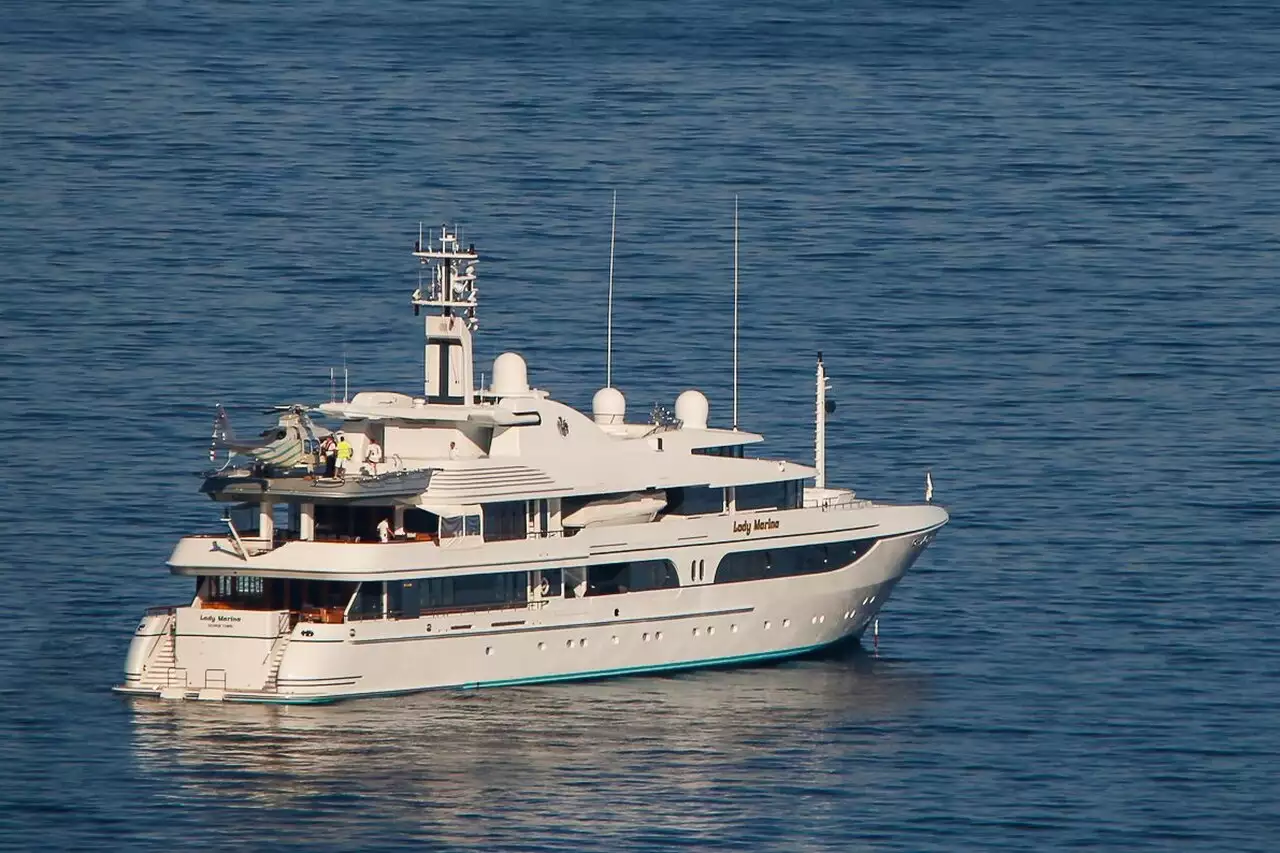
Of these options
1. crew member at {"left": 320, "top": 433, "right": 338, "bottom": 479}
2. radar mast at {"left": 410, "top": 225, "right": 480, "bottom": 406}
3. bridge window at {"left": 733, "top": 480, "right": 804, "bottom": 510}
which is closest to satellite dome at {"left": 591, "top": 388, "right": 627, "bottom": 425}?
bridge window at {"left": 733, "top": 480, "right": 804, "bottom": 510}

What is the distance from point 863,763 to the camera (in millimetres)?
71875

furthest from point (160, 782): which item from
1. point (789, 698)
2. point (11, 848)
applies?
point (789, 698)

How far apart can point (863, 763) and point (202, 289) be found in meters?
58.9

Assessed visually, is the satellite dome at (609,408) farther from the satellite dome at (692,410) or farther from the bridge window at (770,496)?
the bridge window at (770,496)

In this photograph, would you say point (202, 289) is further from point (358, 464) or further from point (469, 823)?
point (469, 823)

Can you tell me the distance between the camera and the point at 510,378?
80188 millimetres

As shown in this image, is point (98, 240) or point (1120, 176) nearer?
point (98, 240)

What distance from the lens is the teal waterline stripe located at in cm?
7506

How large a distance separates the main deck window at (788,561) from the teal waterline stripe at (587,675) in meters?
2.02

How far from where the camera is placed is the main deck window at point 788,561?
8175cm

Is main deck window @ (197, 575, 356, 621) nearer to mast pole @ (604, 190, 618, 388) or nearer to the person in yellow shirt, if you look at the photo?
the person in yellow shirt

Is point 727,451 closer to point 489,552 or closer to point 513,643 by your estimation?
point 489,552

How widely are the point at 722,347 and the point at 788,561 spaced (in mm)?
32968

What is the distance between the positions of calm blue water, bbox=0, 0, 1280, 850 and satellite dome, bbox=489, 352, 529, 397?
810cm
